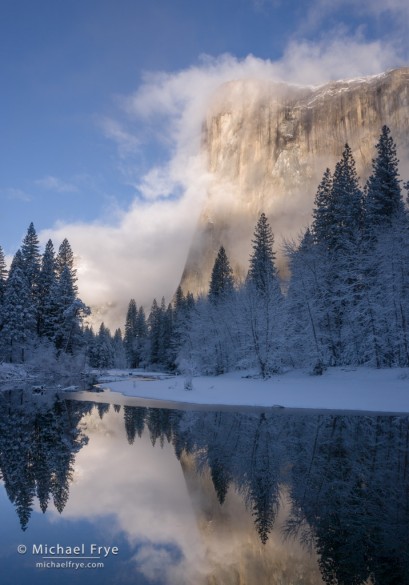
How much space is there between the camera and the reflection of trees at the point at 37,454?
28.0 feet

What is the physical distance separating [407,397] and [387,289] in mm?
11927

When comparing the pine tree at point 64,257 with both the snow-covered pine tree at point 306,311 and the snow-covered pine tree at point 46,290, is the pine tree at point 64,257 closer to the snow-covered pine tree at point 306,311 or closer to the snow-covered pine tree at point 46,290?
the snow-covered pine tree at point 46,290

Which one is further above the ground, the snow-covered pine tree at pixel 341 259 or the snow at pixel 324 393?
the snow-covered pine tree at pixel 341 259

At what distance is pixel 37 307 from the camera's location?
59438 mm

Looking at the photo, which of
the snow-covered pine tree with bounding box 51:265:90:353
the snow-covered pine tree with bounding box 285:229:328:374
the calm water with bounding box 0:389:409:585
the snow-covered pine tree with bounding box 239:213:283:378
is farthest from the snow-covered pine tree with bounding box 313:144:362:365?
the snow-covered pine tree with bounding box 51:265:90:353

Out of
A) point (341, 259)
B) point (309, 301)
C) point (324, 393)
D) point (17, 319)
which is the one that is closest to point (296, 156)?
point (341, 259)

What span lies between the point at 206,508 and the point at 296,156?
182794 millimetres

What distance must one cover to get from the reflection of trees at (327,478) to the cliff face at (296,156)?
123 metres

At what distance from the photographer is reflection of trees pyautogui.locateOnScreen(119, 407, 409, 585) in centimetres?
577

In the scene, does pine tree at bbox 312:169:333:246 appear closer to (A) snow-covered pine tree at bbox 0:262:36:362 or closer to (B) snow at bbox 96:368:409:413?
(B) snow at bbox 96:368:409:413

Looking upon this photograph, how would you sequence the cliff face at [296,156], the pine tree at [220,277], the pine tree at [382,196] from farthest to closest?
the cliff face at [296,156], the pine tree at [220,277], the pine tree at [382,196]

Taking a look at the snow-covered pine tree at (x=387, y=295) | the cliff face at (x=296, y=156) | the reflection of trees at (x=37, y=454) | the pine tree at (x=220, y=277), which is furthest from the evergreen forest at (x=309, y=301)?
the cliff face at (x=296, y=156)

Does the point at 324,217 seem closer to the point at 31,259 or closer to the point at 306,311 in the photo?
the point at 306,311

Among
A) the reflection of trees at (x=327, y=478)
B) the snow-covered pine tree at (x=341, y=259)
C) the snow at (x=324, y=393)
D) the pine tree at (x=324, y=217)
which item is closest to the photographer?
the reflection of trees at (x=327, y=478)
